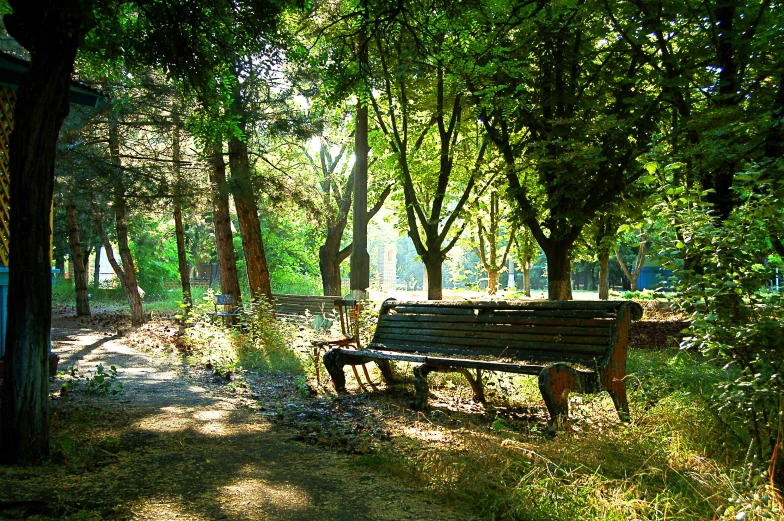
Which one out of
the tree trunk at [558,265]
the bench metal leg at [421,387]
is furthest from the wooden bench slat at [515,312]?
the tree trunk at [558,265]

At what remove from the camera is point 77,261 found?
62.8 ft

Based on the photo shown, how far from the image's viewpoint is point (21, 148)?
4.33m

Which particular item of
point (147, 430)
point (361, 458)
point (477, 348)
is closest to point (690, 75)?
point (477, 348)

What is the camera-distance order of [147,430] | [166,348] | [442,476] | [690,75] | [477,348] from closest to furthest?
[442,476] < [147,430] < [477,348] < [690,75] < [166,348]

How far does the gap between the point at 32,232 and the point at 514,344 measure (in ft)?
14.2

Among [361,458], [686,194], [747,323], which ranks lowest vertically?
[361,458]

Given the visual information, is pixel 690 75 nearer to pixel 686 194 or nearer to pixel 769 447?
pixel 686 194

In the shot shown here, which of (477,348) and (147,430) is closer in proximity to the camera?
(147,430)

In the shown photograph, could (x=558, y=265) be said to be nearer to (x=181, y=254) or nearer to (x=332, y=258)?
(x=181, y=254)

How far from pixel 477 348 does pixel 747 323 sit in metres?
3.27

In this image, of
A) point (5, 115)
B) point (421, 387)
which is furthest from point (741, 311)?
point (5, 115)

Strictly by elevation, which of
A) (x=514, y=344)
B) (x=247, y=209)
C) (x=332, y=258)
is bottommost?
(x=514, y=344)

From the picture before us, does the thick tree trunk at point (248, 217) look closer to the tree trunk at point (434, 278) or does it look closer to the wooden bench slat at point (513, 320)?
the tree trunk at point (434, 278)

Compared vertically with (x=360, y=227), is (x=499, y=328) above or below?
below
